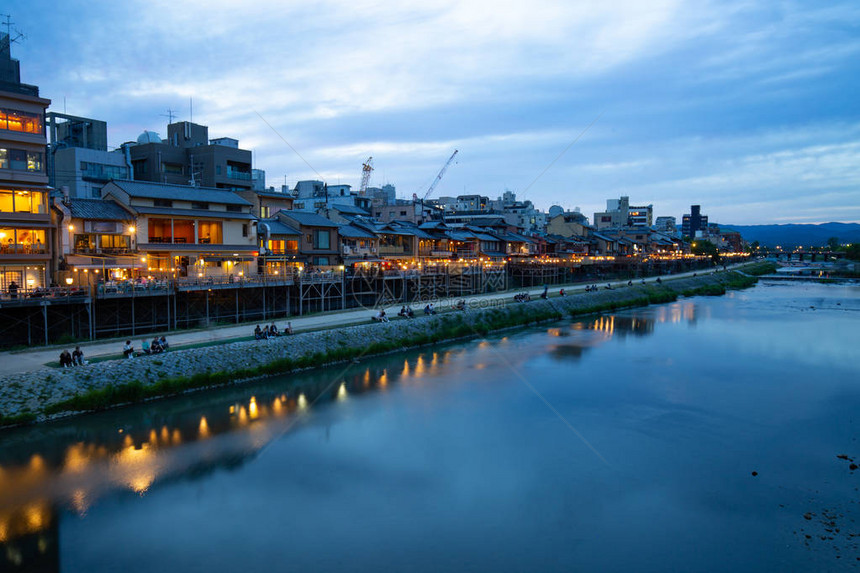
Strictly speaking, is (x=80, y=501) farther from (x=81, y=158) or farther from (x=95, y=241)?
Result: (x=81, y=158)

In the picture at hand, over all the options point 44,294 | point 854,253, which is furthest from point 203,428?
point 854,253

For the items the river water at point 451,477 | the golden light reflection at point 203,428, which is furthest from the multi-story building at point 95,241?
the golden light reflection at point 203,428

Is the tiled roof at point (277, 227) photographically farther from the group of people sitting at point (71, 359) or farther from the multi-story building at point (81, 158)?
the group of people sitting at point (71, 359)

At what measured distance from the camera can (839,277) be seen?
350 feet

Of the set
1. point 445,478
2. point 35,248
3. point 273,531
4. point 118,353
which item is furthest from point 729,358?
point 35,248

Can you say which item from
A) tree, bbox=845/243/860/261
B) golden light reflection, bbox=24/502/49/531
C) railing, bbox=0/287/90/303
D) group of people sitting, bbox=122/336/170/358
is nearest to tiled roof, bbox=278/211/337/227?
railing, bbox=0/287/90/303

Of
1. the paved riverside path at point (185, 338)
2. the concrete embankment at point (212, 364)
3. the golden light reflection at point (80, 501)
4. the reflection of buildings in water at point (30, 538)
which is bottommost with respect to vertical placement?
the reflection of buildings in water at point (30, 538)

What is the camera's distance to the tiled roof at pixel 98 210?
97.5 ft

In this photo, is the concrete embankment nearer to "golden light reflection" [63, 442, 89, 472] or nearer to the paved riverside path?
the paved riverside path

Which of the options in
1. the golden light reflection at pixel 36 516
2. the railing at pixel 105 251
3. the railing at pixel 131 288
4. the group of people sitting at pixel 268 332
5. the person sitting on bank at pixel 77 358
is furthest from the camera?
the railing at pixel 105 251

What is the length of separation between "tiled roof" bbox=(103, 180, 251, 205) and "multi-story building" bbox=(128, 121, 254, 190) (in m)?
12.5

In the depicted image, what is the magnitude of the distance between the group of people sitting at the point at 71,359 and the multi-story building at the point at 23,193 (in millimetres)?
7155

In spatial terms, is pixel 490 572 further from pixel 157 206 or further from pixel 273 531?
pixel 157 206

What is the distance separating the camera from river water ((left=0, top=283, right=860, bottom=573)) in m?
12.8
